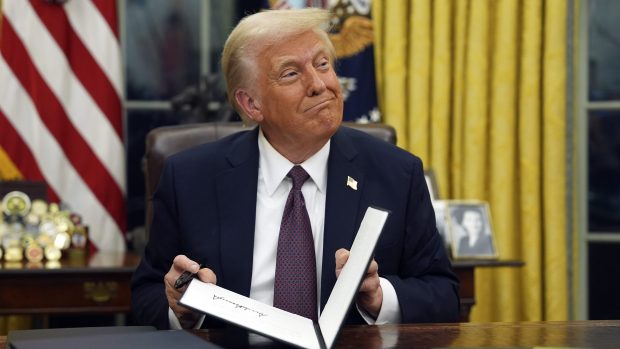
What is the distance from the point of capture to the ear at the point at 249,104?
7.72ft

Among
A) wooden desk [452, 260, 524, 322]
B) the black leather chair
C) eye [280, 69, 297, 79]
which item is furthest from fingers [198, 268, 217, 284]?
wooden desk [452, 260, 524, 322]

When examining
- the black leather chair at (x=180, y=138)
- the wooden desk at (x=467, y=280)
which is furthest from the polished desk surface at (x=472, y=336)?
the wooden desk at (x=467, y=280)

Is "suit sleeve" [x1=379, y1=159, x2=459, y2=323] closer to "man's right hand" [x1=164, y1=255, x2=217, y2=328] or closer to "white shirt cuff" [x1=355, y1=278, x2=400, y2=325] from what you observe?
"white shirt cuff" [x1=355, y1=278, x2=400, y2=325]

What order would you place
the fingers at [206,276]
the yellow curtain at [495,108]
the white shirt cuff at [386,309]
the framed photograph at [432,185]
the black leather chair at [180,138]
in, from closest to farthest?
the fingers at [206,276] → the white shirt cuff at [386,309] → the black leather chair at [180,138] → the framed photograph at [432,185] → the yellow curtain at [495,108]

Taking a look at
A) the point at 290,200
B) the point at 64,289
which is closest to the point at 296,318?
the point at 290,200

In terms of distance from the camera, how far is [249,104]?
238 cm

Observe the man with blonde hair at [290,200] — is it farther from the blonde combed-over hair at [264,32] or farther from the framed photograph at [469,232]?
the framed photograph at [469,232]

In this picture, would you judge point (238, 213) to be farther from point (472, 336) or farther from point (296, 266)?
point (472, 336)

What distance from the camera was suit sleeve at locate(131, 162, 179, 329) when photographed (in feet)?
7.42

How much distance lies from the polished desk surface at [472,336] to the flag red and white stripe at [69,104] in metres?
2.48

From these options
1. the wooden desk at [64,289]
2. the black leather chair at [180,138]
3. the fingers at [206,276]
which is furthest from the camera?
the wooden desk at [64,289]

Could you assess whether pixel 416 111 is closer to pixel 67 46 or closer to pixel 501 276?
pixel 501 276

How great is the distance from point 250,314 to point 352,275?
19cm

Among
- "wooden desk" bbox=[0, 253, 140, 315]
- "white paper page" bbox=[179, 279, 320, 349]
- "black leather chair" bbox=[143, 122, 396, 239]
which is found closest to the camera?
"white paper page" bbox=[179, 279, 320, 349]
